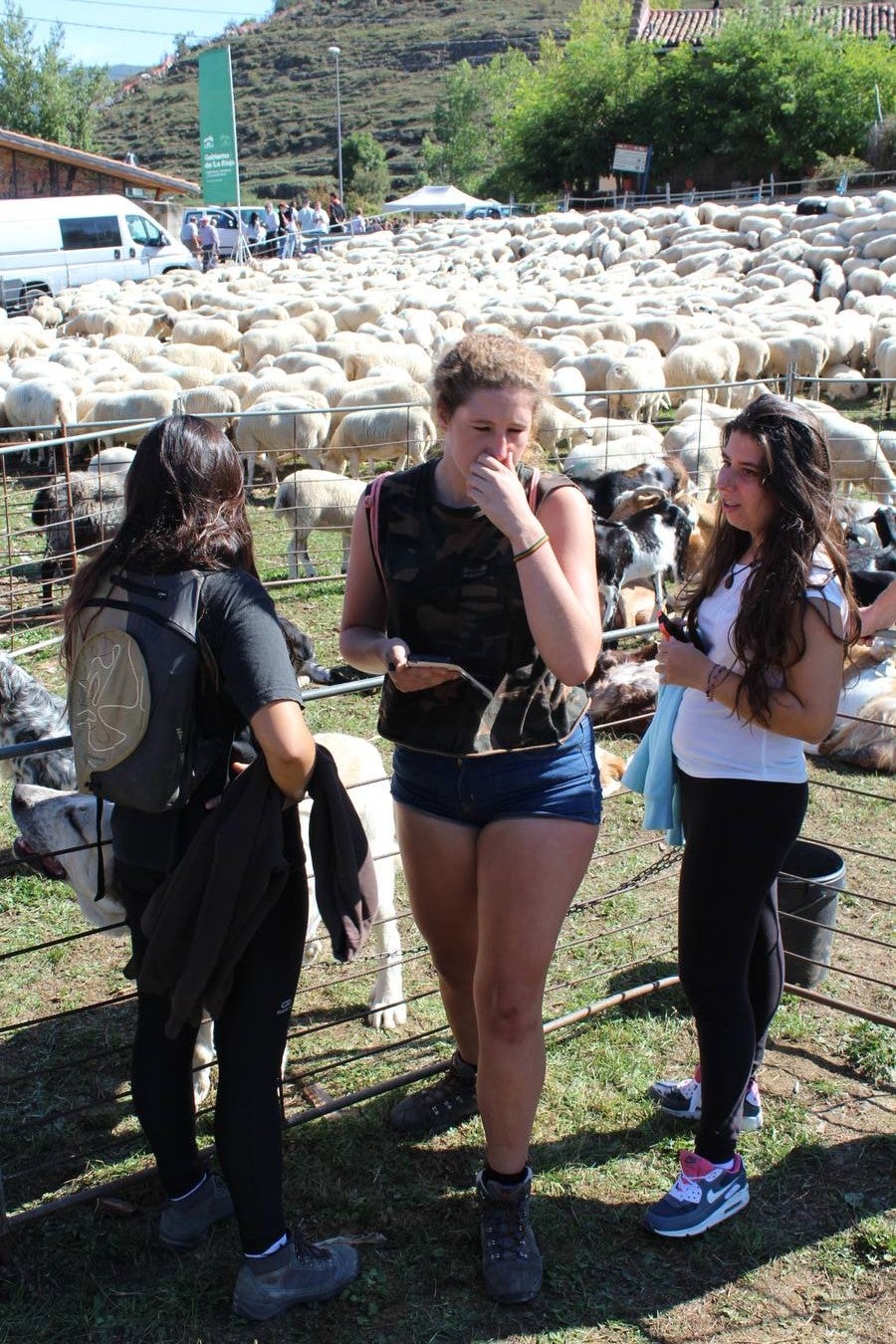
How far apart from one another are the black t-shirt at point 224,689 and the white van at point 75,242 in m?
33.8

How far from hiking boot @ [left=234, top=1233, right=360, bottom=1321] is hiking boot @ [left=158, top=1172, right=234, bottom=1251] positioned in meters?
0.25

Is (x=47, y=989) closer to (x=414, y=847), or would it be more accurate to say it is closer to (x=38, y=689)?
(x=38, y=689)

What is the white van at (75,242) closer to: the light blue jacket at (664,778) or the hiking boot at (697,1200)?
the light blue jacket at (664,778)

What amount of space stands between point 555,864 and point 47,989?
2.67 metres

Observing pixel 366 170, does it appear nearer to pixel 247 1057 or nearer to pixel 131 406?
pixel 131 406

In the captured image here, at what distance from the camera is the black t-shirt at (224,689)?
2.43m

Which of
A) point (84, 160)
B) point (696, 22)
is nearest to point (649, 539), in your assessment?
point (84, 160)

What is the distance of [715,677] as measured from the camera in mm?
2818

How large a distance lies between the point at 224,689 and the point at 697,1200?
185cm

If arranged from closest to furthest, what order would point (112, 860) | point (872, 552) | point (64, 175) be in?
point (112, 860), point (872, 552), point (64, 175)

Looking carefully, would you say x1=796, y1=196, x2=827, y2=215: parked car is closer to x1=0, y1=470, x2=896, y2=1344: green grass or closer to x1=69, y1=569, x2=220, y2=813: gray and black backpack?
x1=0, y1=470, x2=896, y2=1344: green grass

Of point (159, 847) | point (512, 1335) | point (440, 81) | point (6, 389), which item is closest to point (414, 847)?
point (159, 847)

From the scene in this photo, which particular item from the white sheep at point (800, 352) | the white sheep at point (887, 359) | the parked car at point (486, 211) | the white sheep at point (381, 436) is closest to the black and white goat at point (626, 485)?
the white sheep at point (381, 436)

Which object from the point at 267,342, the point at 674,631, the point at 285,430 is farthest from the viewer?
the point at 267,342
